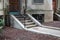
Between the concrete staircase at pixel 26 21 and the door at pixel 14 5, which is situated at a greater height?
the door at pixel 14 5

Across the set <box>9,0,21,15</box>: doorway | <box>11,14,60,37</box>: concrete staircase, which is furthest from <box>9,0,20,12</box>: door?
<box>11,14,60,37</box>: concrete staircase

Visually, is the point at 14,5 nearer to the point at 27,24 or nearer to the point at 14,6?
the point at 14,6

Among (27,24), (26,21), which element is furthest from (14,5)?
(27,24)

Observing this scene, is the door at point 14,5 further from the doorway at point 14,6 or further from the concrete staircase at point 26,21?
the concrete staircase at point 26,21

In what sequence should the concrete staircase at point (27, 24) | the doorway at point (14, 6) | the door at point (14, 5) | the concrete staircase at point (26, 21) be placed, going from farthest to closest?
the door at point (14, 5)
the doorway at point (14, 6)
the concrete staircase at point (26, 21)
the concrete staircase at point (27, 24)

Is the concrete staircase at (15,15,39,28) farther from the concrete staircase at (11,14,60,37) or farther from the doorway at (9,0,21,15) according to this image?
the doorway at (9,0,21,15)

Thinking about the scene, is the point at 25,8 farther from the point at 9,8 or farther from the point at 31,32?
the point at 31,32

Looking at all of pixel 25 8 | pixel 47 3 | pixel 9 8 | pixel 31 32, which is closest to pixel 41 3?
pixel 47 3

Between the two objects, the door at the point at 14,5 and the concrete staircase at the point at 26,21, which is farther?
the door at the point at 14,5

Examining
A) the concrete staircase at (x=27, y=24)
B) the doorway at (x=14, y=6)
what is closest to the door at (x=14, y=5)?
the doorway at (x=14, y=6)

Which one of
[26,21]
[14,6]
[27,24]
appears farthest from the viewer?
[14,6]

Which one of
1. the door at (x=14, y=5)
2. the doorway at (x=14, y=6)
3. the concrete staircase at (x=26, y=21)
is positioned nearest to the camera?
the concrete staircase at (x=26, y=21)

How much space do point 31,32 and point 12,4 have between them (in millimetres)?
4834

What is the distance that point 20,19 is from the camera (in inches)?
571
